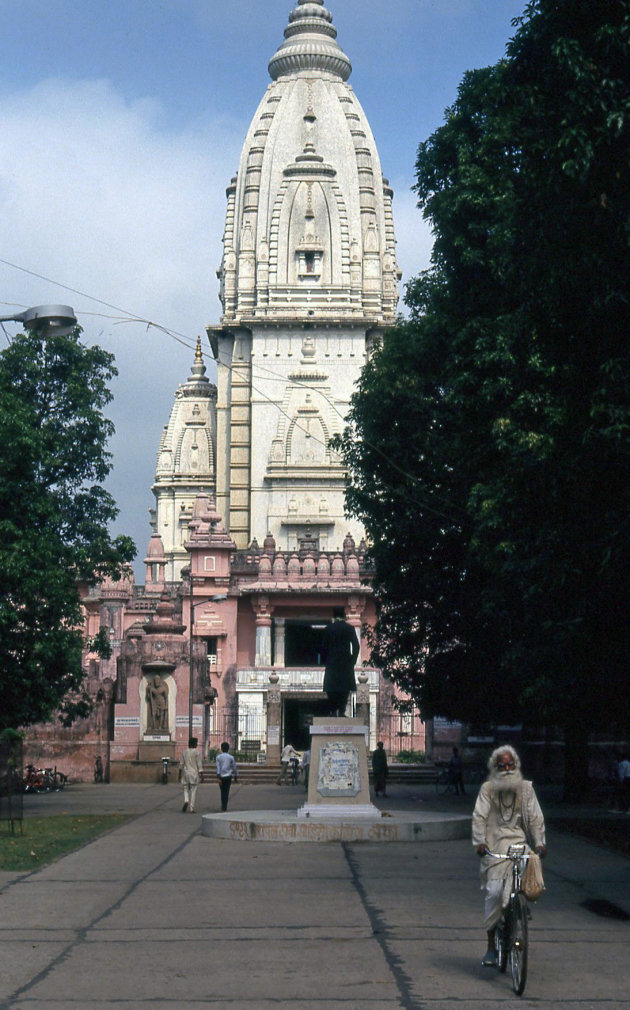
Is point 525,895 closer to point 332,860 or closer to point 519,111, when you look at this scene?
point 332,860

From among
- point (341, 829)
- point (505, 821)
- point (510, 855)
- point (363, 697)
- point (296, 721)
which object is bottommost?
point (510, 855)

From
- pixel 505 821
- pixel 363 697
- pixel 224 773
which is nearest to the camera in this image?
pixel 505 821

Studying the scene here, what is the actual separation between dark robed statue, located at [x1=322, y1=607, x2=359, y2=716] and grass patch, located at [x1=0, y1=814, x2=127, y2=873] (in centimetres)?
412

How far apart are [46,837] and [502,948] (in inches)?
495

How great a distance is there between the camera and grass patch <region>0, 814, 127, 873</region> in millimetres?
17228

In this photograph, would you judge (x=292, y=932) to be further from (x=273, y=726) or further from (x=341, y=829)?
(x=273, y=726)

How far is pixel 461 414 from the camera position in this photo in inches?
934

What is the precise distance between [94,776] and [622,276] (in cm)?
2921

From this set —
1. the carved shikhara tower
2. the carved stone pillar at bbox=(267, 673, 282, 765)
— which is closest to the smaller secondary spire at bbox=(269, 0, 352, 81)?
the carved shikhara tower

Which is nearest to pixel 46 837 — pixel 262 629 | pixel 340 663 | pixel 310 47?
pixel 340 663

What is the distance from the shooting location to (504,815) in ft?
32.3

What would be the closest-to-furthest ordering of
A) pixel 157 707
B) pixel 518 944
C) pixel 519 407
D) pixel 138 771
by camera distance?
pixel 518 944, pixel 519 407, pixel 138 771, pixel 157 707

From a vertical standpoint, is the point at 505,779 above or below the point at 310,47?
below

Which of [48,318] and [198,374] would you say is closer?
[48,318]
